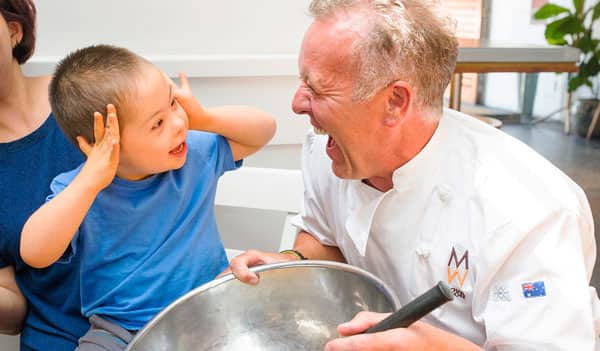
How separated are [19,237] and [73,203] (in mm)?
309

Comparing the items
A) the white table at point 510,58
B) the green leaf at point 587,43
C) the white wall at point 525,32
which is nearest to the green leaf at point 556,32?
the green leaf at point 587,43

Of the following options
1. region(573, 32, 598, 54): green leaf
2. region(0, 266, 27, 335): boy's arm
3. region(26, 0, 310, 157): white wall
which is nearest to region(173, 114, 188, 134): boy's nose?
region(0, 266, 27, 335): boy's arm

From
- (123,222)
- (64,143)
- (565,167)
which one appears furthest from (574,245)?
(565,167)

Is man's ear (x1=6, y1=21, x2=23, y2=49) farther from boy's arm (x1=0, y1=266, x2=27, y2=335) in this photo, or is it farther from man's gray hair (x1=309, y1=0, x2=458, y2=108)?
man's gray hair (x1=309, y1=0, x2=458, y2=108)

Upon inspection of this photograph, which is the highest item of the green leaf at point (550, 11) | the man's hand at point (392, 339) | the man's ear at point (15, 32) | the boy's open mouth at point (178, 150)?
the man's ear at point (15, 32)

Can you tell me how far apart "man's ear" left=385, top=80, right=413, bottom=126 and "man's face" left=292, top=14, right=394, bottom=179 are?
0.04ft

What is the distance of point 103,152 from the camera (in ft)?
2.99

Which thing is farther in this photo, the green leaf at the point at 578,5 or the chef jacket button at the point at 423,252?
the green leaf at the point at 578,5

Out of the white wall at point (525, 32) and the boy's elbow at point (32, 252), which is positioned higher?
the boy's elbow at point (32, 252)

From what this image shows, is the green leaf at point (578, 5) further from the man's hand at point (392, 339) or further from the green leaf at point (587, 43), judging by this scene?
the man's hand at point (392, 339)

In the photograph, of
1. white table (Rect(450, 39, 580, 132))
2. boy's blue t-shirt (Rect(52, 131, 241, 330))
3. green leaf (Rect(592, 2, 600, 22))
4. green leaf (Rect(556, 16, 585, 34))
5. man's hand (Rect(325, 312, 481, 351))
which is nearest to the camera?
man's hand (Rect(325, 312, 481, 351))

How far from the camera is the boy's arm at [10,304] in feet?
3.78

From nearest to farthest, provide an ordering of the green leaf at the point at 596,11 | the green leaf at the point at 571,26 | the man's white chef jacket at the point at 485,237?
the man's white chef jacket at the point at 485,237, the green leaf at the point at 596,11, the green leaf at the point at 571,26

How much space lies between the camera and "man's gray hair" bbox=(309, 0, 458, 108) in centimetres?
81
